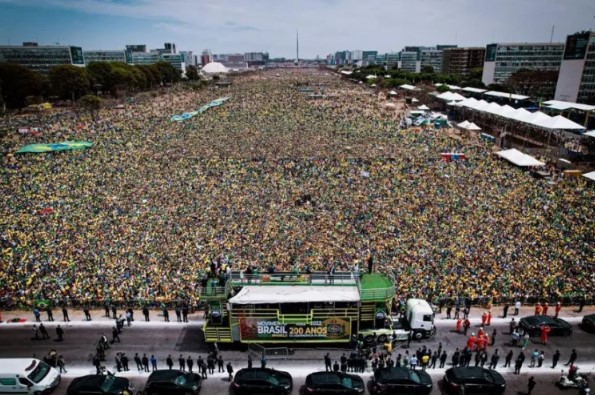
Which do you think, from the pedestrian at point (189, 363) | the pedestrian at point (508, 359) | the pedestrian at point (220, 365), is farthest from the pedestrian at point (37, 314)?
the pedestrian at point (508, 359)

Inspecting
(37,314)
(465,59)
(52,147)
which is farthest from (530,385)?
(465,59)

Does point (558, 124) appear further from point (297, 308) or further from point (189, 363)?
point (189, 363)

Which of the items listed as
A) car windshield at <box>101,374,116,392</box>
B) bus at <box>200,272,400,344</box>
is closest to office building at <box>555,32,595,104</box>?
bus at <box>200,272,400,344</box>

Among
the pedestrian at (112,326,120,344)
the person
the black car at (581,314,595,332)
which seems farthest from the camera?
the person

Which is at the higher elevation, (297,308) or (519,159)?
(519,159)

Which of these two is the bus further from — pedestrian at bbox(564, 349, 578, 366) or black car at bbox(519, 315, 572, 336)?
pedestrian at bbox(564, 349, 578, 366)

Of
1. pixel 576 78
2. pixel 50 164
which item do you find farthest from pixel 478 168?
pixel 576 78

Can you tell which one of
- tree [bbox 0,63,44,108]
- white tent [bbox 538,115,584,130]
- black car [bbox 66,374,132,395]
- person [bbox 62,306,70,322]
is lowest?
person [bbox 62,306,70,322]
